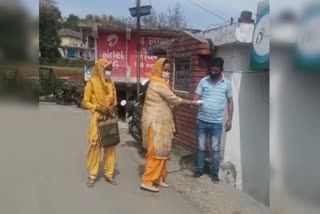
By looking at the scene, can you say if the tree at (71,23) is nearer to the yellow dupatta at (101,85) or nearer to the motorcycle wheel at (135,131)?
the yellow dupatta at (101,85)

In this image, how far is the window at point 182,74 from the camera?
748 centimetres

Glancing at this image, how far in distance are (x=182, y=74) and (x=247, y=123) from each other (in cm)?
240

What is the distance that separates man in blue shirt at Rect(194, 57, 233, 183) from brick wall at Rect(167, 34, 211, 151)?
1.23m

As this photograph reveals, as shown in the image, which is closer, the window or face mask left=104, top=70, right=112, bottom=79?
face mask left=104, top=70, right=112, bottom=79

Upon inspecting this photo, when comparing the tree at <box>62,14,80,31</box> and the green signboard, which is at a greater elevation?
the tree at <box>62,14,80,31</box>

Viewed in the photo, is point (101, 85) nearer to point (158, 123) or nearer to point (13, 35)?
point (158, 123)

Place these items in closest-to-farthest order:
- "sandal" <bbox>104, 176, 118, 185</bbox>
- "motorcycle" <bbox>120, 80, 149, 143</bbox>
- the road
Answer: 1. the road
2. "sandal" <bbox>104, 176, 118, 185</bbox>
3. "motorcycle" <bbox>120, 80, 149, 143</bbox>

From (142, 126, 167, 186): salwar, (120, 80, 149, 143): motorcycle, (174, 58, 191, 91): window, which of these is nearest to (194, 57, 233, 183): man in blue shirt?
(142, 126, 167, 186): salwar

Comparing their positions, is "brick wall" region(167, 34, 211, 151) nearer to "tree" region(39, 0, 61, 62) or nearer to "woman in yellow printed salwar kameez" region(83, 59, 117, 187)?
"woman in yellow printed salwar kameez" region(83, 59, 117, 187)

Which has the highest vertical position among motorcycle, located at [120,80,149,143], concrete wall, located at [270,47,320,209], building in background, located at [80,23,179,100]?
building in background, located at [80,23,179,100]

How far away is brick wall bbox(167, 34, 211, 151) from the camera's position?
679 centimetres

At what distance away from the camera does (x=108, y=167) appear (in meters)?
5.54

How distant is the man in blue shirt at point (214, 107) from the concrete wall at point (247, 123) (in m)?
0.32

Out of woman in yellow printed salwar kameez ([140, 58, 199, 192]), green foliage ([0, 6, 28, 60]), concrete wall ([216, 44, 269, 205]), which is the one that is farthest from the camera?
concrete wall ([216, 44, 269, 205])
